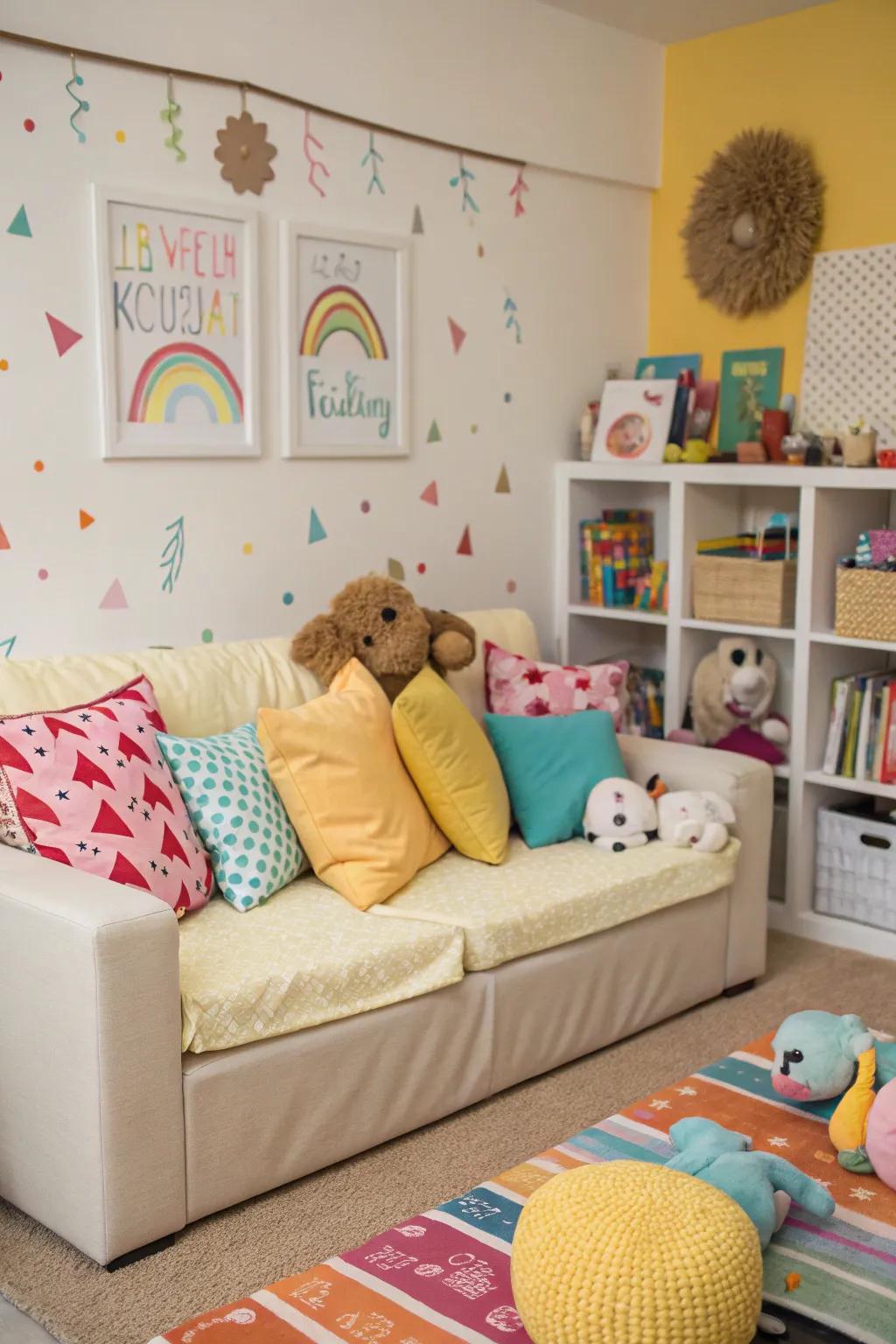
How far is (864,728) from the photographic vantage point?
3475mm

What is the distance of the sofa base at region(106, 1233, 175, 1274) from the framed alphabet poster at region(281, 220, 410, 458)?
5.88 feet

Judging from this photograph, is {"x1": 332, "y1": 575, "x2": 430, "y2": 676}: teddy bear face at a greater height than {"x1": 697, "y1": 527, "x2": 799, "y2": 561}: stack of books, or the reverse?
{"x1": 697, "y1": 527, "x2": 799, "y2": 561}: stack of books

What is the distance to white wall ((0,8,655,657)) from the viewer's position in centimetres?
274

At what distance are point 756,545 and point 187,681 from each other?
1.71 meters

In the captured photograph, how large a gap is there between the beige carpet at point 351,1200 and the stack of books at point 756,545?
119cm

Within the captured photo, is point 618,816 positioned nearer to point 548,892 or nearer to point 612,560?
point 548,892

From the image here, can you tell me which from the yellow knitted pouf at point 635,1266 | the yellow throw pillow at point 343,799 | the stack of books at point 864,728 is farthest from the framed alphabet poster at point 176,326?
the yellow knitted pouf at point 635,1266

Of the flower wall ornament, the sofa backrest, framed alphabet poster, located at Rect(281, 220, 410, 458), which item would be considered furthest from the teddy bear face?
the flower wall ornament

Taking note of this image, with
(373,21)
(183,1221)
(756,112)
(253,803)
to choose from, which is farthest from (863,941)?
(373,21)

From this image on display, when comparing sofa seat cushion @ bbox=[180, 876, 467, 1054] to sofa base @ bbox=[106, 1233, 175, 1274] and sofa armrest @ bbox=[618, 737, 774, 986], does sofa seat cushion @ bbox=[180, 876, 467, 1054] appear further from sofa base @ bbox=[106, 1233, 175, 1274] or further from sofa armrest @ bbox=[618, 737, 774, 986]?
sofa armrest @ bbox=[618, 737, 774, 986]

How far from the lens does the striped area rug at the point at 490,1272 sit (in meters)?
1.62

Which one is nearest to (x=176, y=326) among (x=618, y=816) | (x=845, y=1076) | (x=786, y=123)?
(x=618, y=816)

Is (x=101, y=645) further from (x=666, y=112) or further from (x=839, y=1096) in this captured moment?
(x=666, y=112)

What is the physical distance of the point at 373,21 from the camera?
10.7 ft
